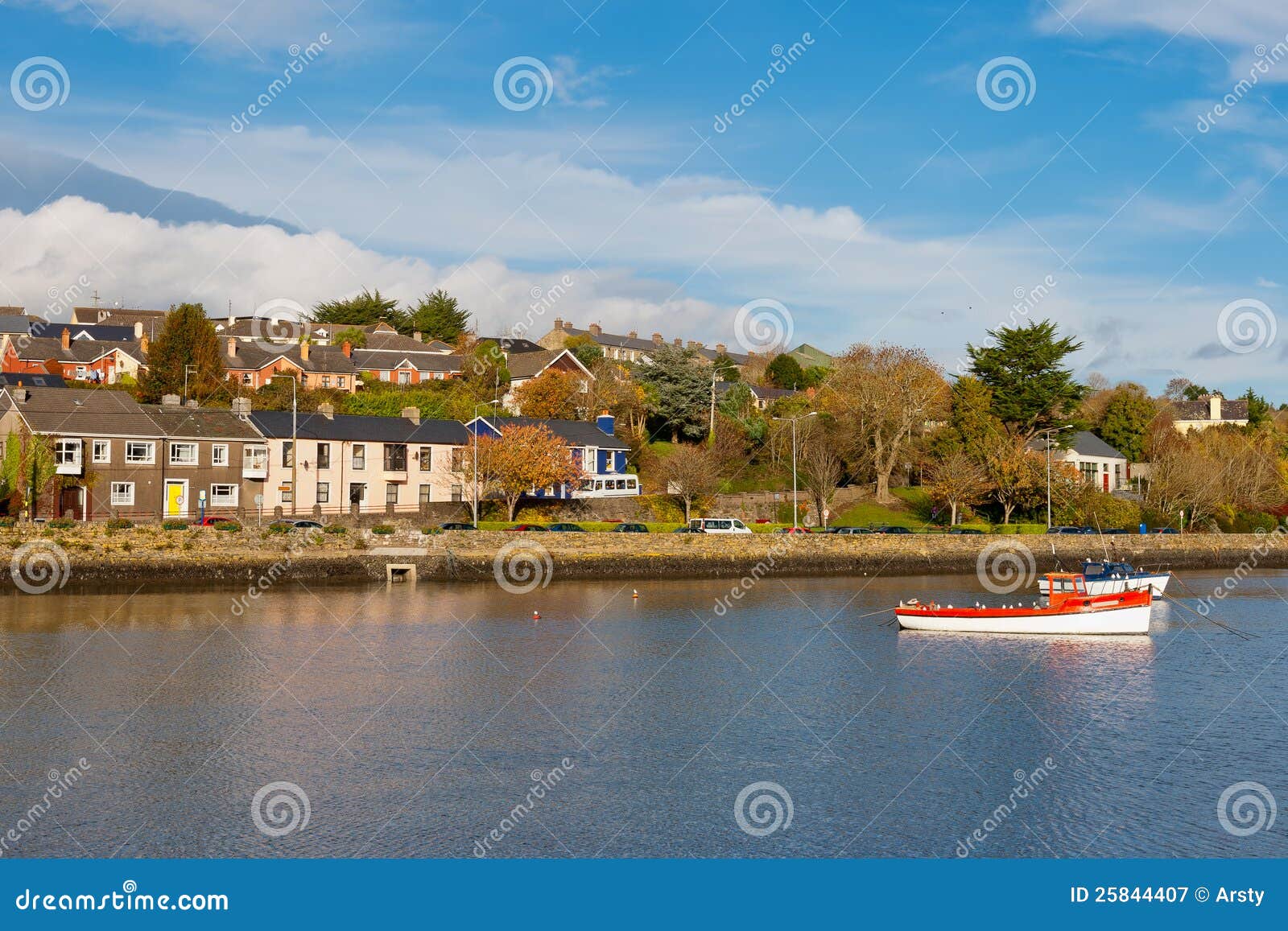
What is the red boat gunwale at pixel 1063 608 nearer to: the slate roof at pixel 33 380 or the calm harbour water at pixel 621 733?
the calm harbour water at pixel 621 733

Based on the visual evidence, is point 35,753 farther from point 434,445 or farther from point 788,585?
point 434,445

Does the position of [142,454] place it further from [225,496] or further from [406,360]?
[406,360]

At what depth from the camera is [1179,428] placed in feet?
456

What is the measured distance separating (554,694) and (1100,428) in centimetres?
9006

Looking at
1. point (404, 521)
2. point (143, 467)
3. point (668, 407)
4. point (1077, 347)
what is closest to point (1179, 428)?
point (1077, 347)

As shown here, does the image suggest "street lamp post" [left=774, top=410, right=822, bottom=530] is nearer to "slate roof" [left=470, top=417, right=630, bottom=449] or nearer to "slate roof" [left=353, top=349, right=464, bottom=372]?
"slate roof" [left=470, top=417, right=630, bottom=449]

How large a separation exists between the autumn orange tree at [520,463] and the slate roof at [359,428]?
4681 millimetres

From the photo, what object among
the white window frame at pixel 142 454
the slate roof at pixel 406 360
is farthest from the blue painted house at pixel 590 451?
the slate roof at pixel 406 360

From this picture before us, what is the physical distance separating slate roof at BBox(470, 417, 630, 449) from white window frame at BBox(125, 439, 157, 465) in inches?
873

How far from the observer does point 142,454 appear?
228ft

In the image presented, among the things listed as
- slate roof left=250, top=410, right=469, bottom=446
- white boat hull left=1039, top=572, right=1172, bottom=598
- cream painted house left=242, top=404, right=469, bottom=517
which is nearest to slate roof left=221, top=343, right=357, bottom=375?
slate roof left=250, top=410, right=469, bottom=446

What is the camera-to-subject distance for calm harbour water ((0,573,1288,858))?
69.4 feet

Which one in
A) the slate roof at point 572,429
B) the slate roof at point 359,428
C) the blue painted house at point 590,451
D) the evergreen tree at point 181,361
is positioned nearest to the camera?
the slate roof at point 359,428

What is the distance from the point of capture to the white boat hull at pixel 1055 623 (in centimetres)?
4562
